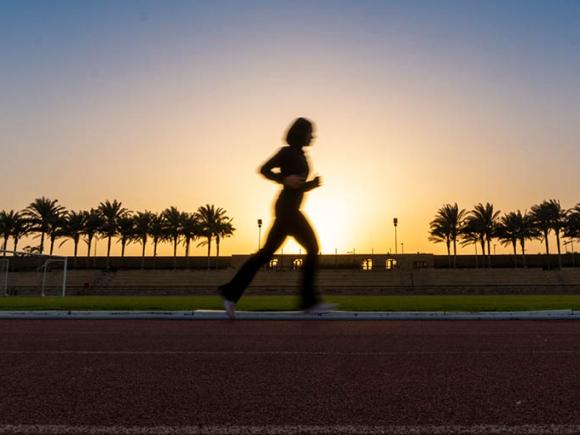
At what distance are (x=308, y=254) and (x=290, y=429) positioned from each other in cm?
216

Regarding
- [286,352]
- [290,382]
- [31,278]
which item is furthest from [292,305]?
[31,278]

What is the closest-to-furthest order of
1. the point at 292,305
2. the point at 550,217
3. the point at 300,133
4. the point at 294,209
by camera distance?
the point at 294,209
the point at 300,133
the point at 292,305
the point at 550,217

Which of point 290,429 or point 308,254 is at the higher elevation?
point 308,254

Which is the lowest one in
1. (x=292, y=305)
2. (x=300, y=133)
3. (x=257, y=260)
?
(x=292, y=305)

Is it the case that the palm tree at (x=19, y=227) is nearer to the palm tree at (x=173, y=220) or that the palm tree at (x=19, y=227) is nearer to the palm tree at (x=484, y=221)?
the palm tree at (x=173, y=220)

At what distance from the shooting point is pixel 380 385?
291 cm

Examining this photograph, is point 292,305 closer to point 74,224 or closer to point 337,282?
point 337,282

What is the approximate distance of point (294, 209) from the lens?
395 cm

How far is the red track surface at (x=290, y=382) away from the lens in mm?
2252

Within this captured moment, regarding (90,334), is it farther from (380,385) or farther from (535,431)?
(535,431)

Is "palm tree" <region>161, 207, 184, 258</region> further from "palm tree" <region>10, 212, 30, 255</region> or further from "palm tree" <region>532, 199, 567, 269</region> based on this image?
"palm tree" <region>532, 199, 567, 269</region>

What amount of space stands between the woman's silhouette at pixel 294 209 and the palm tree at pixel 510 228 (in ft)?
244

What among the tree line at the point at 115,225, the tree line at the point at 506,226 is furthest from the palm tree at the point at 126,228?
the tree line at the point at 506,226

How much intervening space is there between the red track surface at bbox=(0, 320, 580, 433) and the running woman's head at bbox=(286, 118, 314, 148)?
1862 mm
